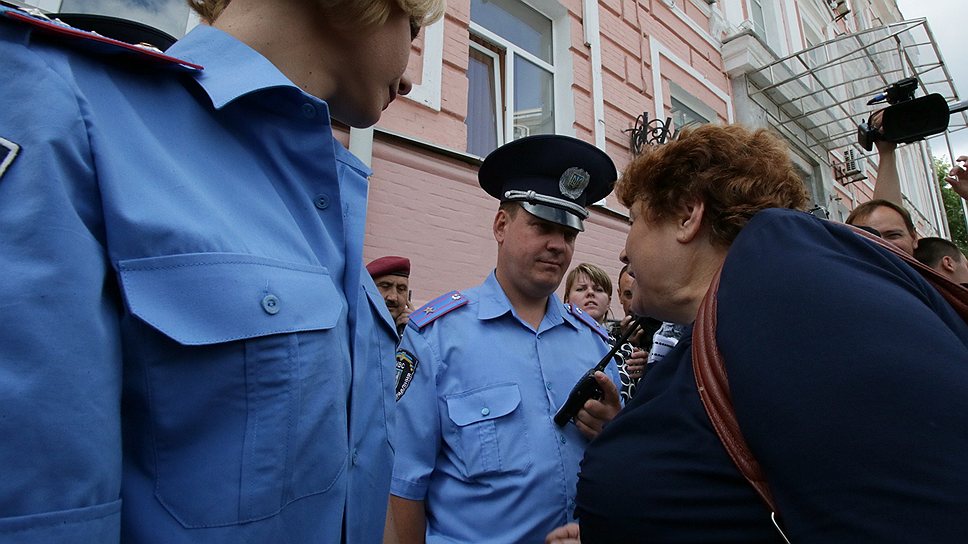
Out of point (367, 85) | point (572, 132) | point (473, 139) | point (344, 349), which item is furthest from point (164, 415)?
point (572, 132)

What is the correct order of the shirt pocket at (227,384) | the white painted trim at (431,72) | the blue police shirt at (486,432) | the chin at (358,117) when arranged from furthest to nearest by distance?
the white painted trim at (431,72), the blue police shirt at (486,432), the chin at (358,117), the shirt pocket at (227,384)

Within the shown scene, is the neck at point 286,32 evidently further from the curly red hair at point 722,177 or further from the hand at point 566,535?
the hand at point 566,535

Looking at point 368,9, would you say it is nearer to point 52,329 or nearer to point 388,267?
point 52,329

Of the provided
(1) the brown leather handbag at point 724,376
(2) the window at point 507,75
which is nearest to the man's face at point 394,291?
(2) the window at point 507,75

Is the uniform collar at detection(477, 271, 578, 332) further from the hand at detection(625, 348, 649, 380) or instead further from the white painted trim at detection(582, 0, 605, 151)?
the white painted trim at detection(582, 0, 605, 151)

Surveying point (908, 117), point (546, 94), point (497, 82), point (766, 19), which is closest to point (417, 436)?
point (908, 117)

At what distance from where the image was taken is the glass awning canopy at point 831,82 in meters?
7.66

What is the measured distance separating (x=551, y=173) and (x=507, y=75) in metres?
2.96

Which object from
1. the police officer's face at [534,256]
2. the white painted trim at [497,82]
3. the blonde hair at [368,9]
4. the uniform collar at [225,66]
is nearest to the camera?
the uniform collar at [225,66]

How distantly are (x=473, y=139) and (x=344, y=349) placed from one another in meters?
3.80

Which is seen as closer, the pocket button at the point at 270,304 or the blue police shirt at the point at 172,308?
the blue police shirt at the point at 172,308

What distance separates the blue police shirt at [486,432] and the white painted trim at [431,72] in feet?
7.72

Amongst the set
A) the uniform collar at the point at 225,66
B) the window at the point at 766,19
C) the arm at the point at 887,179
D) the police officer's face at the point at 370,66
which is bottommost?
the uniform collar at the point at 225,66

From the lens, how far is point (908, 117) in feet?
10.2
